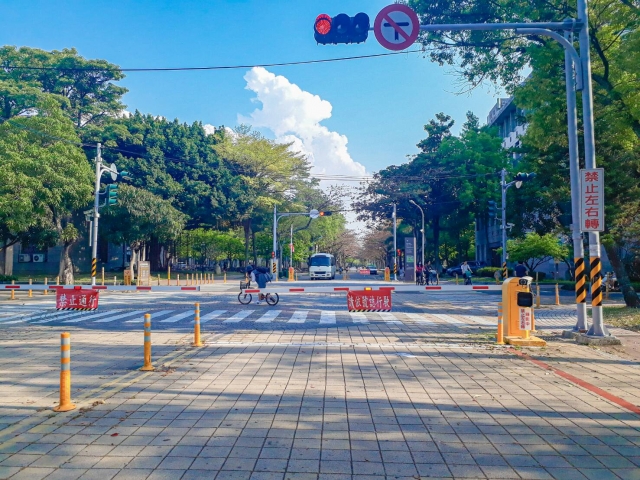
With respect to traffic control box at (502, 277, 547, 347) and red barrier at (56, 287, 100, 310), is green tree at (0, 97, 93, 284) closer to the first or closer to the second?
red barrier at (56, 287, 100, 310)

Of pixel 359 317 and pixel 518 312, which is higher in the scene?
pixel 518 312

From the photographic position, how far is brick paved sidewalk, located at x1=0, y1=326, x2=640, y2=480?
14.1 feet

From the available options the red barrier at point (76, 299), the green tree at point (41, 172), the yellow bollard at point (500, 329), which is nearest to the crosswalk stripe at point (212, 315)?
the red barrier at point (76, 299)

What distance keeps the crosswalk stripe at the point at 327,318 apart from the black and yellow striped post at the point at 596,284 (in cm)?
711

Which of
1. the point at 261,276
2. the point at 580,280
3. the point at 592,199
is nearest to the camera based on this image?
the point at 592,199

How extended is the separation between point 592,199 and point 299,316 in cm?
956

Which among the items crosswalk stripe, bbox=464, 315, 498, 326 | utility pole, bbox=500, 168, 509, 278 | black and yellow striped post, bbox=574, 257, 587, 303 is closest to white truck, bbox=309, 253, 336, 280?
utility pole, bbox=500, 168, 509, 278

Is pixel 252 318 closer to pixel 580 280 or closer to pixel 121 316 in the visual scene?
pixel 121 316

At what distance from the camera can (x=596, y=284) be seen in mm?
10867

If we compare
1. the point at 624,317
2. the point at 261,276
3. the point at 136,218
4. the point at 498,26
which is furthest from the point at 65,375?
the point at 136,218

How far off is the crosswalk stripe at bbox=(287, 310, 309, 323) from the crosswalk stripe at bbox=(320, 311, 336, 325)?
58cm

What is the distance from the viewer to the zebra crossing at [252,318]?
1501 centimetres

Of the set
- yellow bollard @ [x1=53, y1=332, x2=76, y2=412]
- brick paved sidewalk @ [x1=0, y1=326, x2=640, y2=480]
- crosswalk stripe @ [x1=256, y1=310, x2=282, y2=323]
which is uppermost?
yellow bollard @ [x1=53, y1=332, x2=76, y2=412]

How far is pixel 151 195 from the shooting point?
39.5 meters
